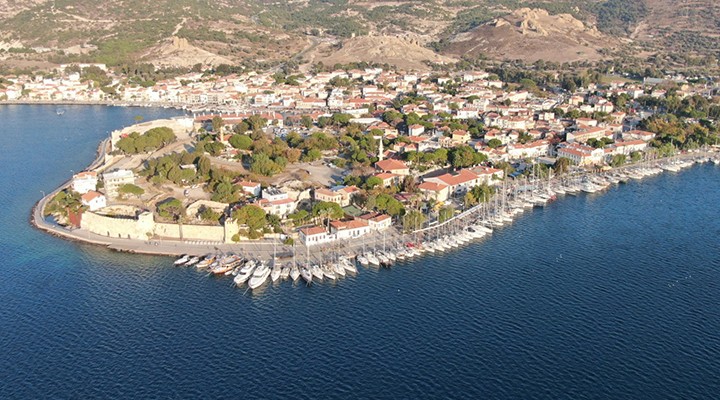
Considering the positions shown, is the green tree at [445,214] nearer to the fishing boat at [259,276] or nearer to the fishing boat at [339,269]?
the fishing boat at [339,269]

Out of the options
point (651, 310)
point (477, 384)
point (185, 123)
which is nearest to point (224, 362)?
point (477, 384)

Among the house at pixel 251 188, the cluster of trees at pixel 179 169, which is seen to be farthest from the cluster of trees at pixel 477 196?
the cluster of trees at pixel 179 169

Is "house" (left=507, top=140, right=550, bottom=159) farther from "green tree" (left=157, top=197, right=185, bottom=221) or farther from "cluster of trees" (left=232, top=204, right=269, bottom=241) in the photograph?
"green tree" (left=157, top=197, right=185, bottom=221)

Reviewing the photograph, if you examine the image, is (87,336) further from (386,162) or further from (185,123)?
(185,123)

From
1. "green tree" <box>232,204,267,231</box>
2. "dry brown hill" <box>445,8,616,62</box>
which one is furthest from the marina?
"dry brown hill" <box>445,8,616,62</box>

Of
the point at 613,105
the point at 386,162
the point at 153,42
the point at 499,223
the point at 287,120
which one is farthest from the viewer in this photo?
the point at 153,42

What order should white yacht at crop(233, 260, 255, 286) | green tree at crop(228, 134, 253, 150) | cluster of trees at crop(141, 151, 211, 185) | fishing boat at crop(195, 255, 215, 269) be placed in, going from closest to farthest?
1. white yacht at crop(233, 260, 255, 286)
2. fishing boat at crop(195, 255, 215, 269)
3. cluster of trees at crop(141, 151, 211, 185)
4. green tree at crop(228, 134, 253, 150)
